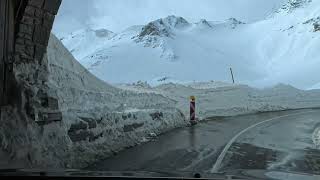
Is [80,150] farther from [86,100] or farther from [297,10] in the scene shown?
[297,10]

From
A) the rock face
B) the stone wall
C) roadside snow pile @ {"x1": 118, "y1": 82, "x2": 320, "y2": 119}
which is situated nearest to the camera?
the rock face

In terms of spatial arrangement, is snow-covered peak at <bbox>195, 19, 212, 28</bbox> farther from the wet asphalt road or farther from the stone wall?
the stone wall

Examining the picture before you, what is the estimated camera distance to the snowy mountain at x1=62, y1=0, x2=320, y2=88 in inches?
4660

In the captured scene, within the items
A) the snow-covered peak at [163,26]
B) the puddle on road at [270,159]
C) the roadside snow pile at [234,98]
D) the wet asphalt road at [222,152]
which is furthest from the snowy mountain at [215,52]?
the puddle on road at [270,159]

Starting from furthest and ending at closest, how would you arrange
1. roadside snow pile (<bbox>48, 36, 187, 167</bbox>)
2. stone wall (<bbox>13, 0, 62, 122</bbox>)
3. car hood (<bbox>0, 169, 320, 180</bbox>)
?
roadside snow pile (<bbox>48, 36, 187, 167</bbox>) < stone wall (<bbox>13, 0, 62, 122</bbox>) < car hood (<bbox>0, 169, 320, 180</bbox>)

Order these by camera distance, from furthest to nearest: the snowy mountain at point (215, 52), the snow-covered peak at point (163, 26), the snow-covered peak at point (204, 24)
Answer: the snow-covered peak at point (163, 26) → the snow-covered peak at point (204, 24) → the snowy mountain at point (215, 52)

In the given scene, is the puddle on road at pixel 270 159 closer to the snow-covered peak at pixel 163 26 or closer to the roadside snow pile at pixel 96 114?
the roadside snow pile at pixel 96 114

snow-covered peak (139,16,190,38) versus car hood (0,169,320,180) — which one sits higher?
snow-covered peak (139,16,190,38)

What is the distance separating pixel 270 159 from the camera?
13.9 metres

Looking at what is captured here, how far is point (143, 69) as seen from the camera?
125750mm

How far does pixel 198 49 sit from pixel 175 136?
12348 centimetres

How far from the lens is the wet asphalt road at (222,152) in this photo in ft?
41.1

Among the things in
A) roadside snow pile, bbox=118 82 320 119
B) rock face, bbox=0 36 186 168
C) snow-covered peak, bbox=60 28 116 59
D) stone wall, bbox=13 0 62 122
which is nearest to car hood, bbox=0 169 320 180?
rock face, bbox=0 36 186 168

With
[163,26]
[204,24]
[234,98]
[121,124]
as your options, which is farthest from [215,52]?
[121,124]
